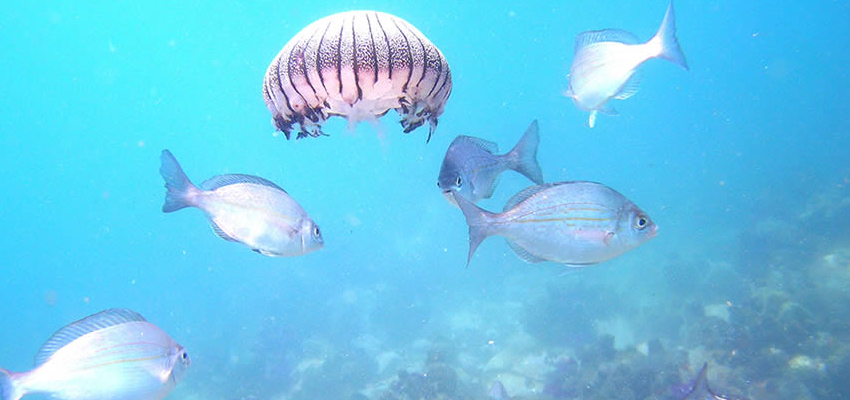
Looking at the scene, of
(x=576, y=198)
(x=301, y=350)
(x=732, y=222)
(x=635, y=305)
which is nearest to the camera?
(x=576, y=198)

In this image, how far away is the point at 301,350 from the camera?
15.6 meters

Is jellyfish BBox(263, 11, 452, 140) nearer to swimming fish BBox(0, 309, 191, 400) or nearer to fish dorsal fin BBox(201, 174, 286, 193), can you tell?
fish dorsal fin BBox(201, 174, 286, 193)

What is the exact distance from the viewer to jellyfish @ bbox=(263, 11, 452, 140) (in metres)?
2.03

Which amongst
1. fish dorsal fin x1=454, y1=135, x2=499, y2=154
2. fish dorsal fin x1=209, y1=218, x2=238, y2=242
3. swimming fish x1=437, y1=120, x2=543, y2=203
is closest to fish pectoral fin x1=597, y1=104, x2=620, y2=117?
swimming fish x1=437, y1=120, x2=543, y2=203

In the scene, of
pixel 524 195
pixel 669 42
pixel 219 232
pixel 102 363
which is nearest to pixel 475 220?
pixel 524 195

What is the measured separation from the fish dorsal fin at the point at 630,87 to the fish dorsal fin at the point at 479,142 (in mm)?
1455

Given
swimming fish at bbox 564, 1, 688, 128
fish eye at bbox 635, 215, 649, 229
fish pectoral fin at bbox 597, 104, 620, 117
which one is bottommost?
fish eye at bbox 635, 215, 649, 229

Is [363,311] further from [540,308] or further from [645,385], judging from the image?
[645,385]

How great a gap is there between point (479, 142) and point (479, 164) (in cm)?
24

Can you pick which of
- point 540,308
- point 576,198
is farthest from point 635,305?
point 576,198

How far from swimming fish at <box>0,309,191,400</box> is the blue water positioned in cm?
232

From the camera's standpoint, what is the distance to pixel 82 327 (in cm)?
325

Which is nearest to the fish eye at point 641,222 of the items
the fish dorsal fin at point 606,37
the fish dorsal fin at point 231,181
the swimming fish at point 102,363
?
the fish dorsal fin at point 606,37

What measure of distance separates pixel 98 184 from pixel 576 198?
115408 millimetres
